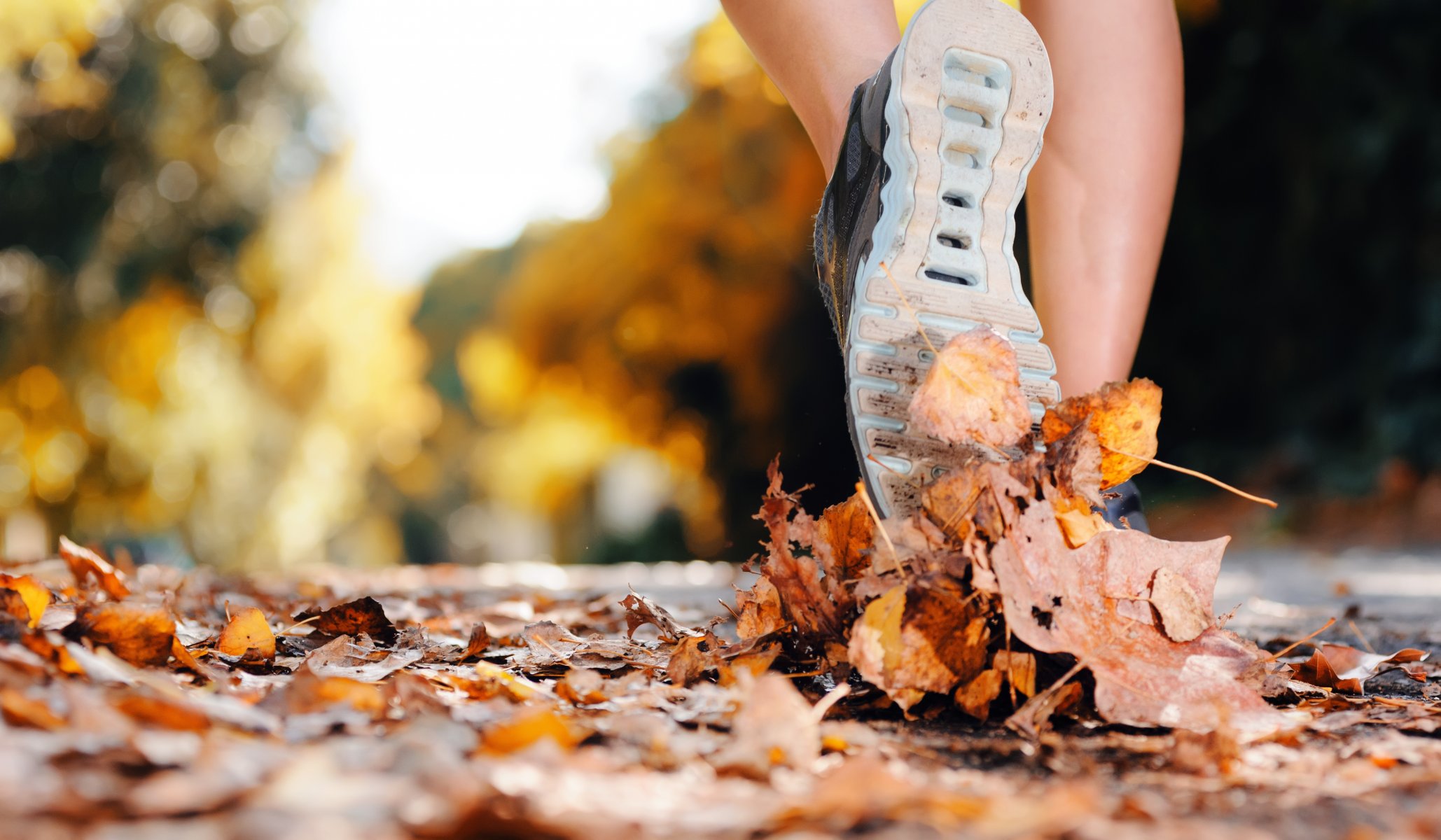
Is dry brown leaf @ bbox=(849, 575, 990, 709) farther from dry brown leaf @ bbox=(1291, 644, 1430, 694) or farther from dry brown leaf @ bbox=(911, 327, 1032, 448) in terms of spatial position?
dry brown leaf @ bbox=(1291, 644, 1430, 694)

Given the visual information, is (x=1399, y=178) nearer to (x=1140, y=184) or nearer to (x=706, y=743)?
(x=1140, y=184)

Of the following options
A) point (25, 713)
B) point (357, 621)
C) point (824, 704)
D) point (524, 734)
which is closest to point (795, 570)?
point (824, 704)

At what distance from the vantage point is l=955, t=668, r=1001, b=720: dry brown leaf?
97 cm

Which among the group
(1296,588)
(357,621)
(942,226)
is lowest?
(1296,588)

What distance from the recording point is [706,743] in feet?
2.66

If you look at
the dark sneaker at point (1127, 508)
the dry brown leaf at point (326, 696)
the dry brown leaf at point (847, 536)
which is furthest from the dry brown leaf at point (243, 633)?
the dark sneaker at point (1127, 508)

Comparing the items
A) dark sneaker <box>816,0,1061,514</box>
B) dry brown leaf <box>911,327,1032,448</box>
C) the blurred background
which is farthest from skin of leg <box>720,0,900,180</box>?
the blurred background

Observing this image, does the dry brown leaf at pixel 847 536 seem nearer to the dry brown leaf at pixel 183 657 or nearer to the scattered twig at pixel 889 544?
the scattered twig at pixel 889 544

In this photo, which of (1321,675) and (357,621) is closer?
(1321,675)

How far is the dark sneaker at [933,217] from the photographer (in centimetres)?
116

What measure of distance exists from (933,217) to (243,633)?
852 mm

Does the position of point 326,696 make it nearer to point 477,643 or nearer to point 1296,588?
point 477,643

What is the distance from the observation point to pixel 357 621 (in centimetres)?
129

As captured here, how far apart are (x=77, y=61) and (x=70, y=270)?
202 cm
